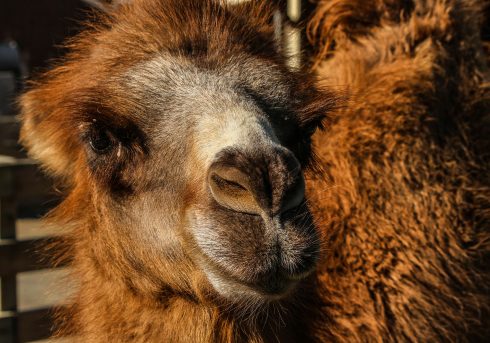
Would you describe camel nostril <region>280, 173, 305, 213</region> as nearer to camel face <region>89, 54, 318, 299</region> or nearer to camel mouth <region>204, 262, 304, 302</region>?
camel face <region>89, 54, 318, 299</region>

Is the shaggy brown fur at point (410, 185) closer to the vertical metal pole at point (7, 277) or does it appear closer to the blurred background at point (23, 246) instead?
the blurred background at point (23, 246)

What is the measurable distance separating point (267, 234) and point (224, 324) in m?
0.69

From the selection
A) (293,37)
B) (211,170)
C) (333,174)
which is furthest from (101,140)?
(293,37)

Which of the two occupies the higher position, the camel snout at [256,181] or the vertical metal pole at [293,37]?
the vertical metal pole at [293,37]

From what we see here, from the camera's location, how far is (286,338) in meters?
3.62

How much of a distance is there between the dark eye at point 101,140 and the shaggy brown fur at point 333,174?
56 mm

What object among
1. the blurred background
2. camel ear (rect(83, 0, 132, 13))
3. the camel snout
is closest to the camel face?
the camel snout

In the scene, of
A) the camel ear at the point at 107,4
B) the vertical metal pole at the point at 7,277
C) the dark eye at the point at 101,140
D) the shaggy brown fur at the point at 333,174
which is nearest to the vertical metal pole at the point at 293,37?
the shaggy brown fur at the point at 333,174

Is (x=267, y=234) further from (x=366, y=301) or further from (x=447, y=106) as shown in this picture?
(x=447, y=106)

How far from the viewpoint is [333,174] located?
4125 mm

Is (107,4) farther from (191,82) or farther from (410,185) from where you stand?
(410,185)

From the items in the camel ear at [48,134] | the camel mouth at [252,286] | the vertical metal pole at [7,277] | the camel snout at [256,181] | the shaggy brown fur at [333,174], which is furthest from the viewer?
the vertical metal pole at [7,277]

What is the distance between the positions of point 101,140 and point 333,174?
1.33 m

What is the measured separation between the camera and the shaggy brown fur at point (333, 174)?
11.0ft
